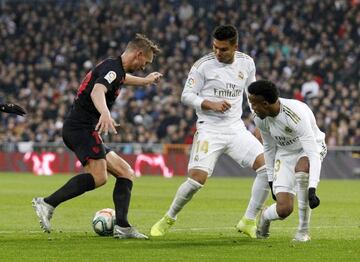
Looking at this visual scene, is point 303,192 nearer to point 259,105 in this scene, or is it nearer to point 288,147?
point 288,147

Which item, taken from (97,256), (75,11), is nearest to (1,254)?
(97,256)

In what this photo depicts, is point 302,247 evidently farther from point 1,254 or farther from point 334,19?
point 334,19

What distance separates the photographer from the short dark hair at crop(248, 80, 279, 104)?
11.1m

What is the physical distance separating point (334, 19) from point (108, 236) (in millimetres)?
25356

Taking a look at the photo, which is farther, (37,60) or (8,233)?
(37,60)

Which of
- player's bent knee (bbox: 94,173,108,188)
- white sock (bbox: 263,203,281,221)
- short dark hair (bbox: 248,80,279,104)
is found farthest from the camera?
player's bent knee (bbox: 94,173,108,188)

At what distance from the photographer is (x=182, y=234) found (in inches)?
511

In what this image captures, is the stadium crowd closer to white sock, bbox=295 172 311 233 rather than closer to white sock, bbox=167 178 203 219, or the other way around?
white sock, bbox=167 178 203 219

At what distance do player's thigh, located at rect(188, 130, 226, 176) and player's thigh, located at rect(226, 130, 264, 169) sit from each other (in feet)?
0.41

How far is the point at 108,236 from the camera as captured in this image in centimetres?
1268

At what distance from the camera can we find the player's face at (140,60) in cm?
1243

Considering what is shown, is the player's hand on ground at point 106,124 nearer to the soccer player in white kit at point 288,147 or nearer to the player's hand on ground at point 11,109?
the player's hand on ground at point 11,109

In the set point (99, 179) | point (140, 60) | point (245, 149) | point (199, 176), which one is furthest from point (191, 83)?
point (99, 179)

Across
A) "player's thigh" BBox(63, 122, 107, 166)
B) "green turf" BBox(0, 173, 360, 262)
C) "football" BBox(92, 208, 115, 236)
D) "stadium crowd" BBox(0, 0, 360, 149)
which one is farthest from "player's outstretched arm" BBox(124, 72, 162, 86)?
"stadium crowd" BBox(0, 0, 360, 149)
